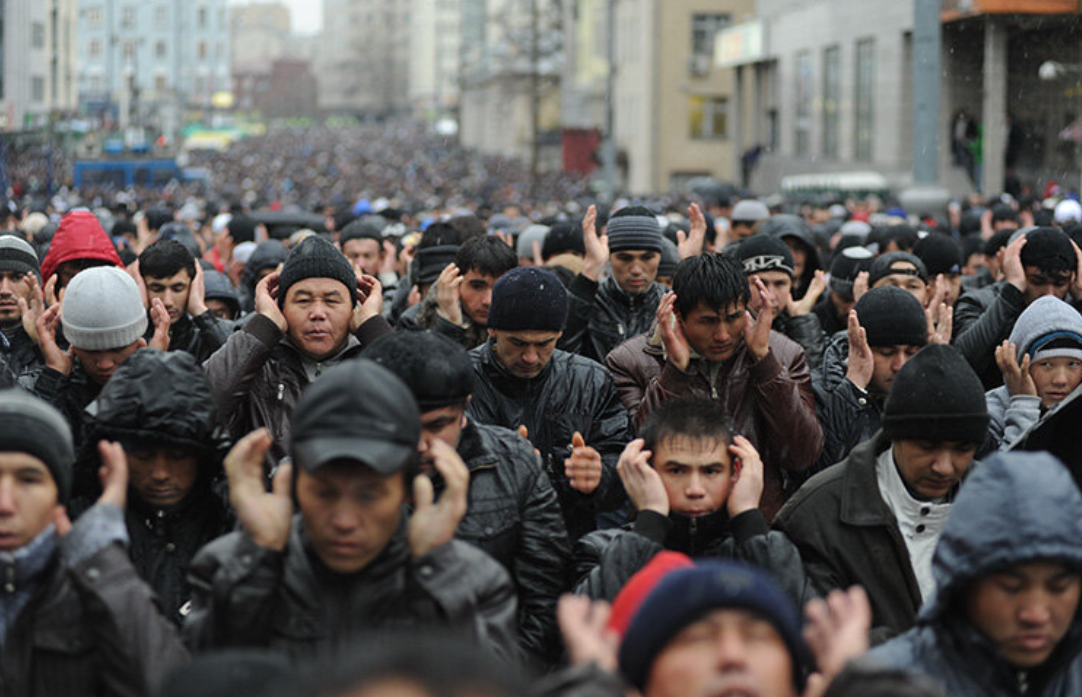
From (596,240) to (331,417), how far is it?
4.73m

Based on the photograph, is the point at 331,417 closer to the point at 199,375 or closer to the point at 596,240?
the point at 199,375

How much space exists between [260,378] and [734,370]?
180cm

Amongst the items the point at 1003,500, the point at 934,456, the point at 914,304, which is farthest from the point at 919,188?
the point at 1003,500

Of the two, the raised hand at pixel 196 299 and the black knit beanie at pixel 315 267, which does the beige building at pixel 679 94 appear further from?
the black knit beanie at pixel 315 267

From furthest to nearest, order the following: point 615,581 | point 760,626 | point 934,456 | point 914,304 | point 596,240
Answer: point 596,240 < point 914,304 < point 934,456 < point 615,581 < point 760,626

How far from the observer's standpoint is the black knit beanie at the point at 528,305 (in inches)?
241

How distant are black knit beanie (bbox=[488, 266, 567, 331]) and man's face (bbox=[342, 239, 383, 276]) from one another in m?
4.84

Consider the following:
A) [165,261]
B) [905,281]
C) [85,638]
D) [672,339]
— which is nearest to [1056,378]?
[672,339]

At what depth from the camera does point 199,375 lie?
16.2 ft

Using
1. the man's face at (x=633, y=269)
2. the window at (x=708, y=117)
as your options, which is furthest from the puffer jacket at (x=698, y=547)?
the window at (x=708, y=117)

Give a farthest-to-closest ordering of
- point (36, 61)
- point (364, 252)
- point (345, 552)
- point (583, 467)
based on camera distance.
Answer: point (36, 61)
point (364, 252)
point (583, 467)
point (345, 552)

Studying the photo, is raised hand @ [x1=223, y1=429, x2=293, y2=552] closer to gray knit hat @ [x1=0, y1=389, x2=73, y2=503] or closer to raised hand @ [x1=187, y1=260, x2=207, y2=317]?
gray knit hat @ [x1=0, y1=389, x2=73, y2=503]

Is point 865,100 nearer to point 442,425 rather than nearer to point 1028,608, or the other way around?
point 442,425

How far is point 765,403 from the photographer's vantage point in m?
6.00
